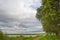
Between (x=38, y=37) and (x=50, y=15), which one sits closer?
(x=50, y=15)

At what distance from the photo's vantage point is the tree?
7.53 meters

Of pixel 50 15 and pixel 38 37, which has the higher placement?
pixel 50 15

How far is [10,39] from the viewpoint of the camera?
933cm

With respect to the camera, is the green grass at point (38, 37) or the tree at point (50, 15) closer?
the tree at point (50, 15)

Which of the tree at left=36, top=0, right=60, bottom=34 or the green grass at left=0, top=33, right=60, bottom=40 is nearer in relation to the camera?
the tree at left=36, top=0, right=60, bottom=34

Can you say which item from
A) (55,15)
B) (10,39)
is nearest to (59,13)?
(55,15)

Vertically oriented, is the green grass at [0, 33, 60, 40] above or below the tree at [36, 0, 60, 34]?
below

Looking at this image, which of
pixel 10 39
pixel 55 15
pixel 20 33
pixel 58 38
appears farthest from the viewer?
pixel 20 33

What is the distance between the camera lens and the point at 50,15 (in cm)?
745

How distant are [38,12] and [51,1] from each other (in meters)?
0.87

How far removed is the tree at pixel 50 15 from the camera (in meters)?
7.53

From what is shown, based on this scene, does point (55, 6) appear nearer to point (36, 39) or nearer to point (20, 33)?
point (36, 39)

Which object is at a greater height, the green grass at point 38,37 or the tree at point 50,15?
the tree at point 50,15

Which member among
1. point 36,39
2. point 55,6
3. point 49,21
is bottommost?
point 36,39
